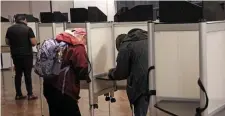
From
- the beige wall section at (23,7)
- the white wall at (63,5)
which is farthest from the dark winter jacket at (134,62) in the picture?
the beige wall section at (23,7)

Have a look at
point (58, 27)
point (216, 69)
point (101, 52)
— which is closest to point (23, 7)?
point (58, 27)

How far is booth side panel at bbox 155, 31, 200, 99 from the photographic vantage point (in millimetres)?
1927

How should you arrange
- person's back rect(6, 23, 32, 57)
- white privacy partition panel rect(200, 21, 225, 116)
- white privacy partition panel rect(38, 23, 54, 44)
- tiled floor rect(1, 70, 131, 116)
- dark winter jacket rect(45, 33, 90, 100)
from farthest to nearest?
1. person's back rect(6, 23, 32, 57)
2. tiled floor rect(1, 70, 131, 116)
3. white privacy partition panel rect(38, 23, 54, 44)
4. dark winter jacket rect(45, 33, 90, 100)
5. white privacy partition panel rect(200, 21, 225, 116)

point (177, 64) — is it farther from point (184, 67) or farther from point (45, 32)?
point (45, 32)

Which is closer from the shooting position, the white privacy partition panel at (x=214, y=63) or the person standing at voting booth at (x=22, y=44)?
the white privacy partition panel at (x=214, y=63)

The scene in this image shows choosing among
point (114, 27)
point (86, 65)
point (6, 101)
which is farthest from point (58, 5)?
point (86, 65)

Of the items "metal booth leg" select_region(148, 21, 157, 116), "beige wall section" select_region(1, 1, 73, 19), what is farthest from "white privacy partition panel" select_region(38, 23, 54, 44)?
"beige wall section" select_region(1, 1, 73, 19)

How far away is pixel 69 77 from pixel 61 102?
262 mm

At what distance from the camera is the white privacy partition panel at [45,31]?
392cm

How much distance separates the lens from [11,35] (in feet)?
17.7

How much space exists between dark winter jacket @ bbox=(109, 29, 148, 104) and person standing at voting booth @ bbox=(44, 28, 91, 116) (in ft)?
1.37

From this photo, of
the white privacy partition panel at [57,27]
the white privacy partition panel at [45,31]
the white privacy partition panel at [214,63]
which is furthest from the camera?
the white privacy partition panel at [45,31]

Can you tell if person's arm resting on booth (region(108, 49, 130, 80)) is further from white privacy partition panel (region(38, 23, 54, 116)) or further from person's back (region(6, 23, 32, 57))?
person's back (region(6, 23, 32, 57))

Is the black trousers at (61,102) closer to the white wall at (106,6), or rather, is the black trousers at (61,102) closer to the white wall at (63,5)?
the white wall at (106,6)
